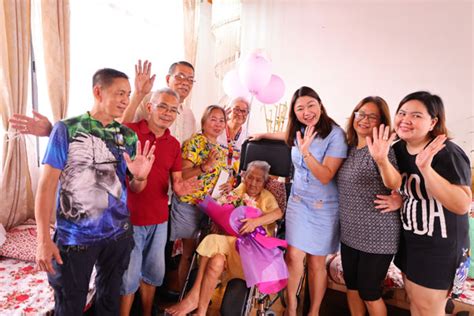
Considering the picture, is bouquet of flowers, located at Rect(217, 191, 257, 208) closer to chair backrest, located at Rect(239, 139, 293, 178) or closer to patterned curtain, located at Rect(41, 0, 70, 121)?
chair backrest, located at Rect(239, 139, 293, 178)

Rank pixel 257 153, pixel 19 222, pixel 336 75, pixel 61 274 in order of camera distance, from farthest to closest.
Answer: pixel 336 75, pixel 257 153, pixel 19 222, pixel 61 274

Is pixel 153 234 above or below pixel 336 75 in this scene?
below

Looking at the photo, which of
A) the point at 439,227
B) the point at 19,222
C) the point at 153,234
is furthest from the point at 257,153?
the point at 19,222

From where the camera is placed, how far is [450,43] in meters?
3.45

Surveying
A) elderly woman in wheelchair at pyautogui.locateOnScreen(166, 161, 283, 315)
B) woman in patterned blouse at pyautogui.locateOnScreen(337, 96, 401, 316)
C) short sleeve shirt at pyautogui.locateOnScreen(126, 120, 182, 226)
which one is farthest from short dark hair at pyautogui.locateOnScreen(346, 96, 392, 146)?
short sleeve shirt at pyautogui.locateOnScreen(126, 120, 182, 226)

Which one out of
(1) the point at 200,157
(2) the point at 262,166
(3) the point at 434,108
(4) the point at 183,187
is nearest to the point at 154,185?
(4) the point at 183,187

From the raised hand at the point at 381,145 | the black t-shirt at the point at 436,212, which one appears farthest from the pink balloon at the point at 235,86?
the black t-shirt at the point at 436,212

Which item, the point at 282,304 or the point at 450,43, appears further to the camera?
the point at 450,43

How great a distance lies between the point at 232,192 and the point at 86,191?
41.8 inches

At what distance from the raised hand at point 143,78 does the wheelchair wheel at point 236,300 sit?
1.30 meters

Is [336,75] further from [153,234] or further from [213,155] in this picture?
[153,234]

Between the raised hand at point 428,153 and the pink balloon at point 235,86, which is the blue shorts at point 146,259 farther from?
the pink balloon at point 235,86

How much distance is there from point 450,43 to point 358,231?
2.97m

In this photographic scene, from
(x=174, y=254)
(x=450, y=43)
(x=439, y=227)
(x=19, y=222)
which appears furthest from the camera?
(x=450, y=43)
